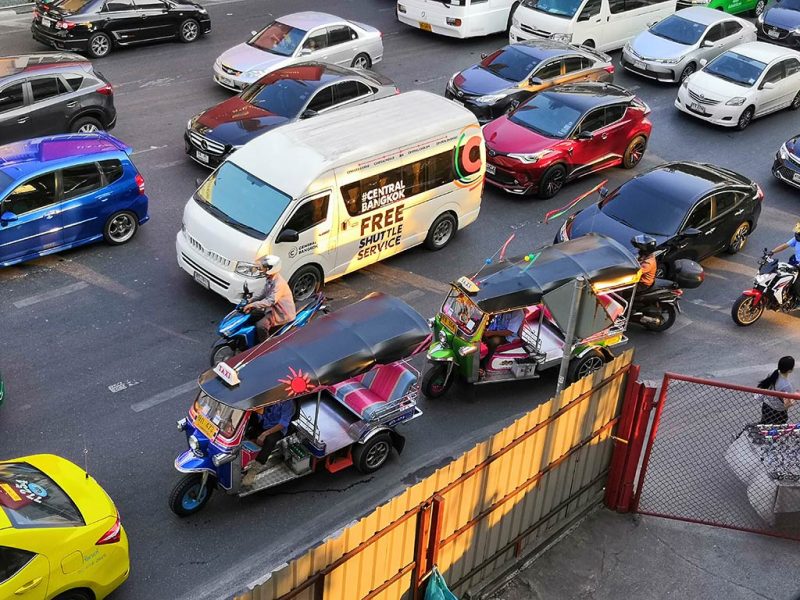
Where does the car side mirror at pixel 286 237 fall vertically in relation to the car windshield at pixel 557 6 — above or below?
above

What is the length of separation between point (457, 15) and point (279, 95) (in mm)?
8067

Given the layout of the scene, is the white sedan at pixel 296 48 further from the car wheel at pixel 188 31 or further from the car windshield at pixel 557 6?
the car windshield at pixel 557 6

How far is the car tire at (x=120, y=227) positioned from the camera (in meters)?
15.1

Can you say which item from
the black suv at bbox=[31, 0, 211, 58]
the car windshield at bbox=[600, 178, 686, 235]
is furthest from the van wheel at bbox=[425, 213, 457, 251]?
the black suv at bbox=[31, 0, 211, 58]

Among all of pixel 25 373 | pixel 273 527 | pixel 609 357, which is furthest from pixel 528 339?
pixel 25 373

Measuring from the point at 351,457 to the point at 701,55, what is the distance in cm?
1721

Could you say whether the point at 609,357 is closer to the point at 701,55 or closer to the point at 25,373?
the point at 25,373

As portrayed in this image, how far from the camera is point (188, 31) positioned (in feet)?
77.2

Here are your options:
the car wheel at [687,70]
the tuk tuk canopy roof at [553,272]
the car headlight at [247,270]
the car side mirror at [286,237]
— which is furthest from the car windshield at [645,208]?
the car wheel at [687,70]

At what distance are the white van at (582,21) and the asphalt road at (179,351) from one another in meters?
4.37

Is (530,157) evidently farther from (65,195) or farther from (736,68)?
(65,195)

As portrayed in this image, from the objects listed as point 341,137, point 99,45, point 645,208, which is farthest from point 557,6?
point 341,137

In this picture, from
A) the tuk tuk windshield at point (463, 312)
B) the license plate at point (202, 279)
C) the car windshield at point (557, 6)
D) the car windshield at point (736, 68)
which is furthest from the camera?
the car windshield at point (557, 6)

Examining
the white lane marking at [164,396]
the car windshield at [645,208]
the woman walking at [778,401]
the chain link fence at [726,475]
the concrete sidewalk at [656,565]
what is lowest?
the white lane marking at [164,396]
